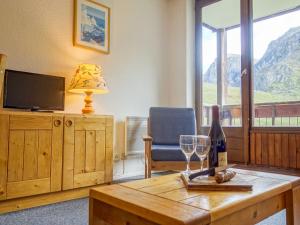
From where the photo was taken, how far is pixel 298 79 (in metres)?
2.77

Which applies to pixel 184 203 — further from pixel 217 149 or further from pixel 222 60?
pixel 222 60

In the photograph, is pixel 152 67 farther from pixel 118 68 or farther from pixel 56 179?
pixel 56 179

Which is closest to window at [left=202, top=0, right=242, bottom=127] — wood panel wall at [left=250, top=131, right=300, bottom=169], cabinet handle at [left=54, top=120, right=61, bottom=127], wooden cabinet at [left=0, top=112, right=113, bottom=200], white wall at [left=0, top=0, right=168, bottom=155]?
wood panel wall at [left=250, top=131, right=300, bottom=169]

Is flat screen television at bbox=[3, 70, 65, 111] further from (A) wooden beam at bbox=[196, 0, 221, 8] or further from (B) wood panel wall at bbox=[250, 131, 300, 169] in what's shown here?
(A) wooden beam at bbox=[196, 0, 221, 8]

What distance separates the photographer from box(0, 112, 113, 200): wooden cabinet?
189 centimetres

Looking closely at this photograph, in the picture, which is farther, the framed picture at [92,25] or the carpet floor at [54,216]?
the framed picture at [92,25]

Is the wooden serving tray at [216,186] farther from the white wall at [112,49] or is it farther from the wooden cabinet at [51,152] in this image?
the white wall at [112,49]

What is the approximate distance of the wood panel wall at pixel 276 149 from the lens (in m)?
2.64

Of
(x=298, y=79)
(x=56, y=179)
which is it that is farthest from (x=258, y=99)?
(x=56, y=179)

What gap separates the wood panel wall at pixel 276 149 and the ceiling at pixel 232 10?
1.45m

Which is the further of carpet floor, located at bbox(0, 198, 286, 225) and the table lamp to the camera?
the table lamp

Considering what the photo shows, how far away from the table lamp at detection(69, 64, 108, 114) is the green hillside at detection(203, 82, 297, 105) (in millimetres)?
1622

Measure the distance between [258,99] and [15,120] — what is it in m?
2.58

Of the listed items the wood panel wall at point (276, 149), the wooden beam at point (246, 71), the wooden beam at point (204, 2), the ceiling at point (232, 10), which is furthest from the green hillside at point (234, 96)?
the wooden beam at point (204, 2)
